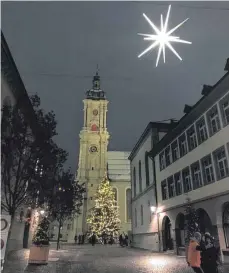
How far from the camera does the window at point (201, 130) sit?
1930cm

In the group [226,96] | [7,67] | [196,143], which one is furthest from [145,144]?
[7,67]

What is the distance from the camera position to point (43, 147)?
1409 cm

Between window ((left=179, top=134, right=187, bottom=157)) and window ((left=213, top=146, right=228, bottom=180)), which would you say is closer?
window ((left=213, top=146, right=228, bottom=180))

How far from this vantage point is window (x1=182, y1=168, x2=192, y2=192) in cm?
2148

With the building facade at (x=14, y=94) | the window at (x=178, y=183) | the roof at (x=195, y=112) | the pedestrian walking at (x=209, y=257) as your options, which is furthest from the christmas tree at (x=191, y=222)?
the building facade at (x=14, y=94)

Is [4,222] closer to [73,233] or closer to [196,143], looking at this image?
[196,143]

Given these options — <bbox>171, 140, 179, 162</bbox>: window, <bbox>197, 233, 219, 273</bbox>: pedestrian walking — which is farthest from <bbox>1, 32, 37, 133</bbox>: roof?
<bbox>171, 140, 179, 162</bbox>: window

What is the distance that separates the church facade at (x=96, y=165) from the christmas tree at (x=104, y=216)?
5312 millimetres

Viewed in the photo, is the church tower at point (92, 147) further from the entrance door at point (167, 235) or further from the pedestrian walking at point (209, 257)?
the pedestrian walking at point (209, 257)

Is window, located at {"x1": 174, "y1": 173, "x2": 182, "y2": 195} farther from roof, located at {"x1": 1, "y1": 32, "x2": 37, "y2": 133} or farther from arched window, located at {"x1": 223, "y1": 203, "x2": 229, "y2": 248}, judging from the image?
roof, located at {"x1": 1, "y1": 32, "x2": 37, "y2": 133}

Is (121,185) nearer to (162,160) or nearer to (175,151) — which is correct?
(162,160)

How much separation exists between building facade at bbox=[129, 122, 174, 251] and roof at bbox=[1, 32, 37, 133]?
52.8 feet

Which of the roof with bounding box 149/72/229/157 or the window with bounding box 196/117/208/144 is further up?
the roof with bounding box 149/72/229/157

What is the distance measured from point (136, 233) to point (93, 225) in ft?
62.5
